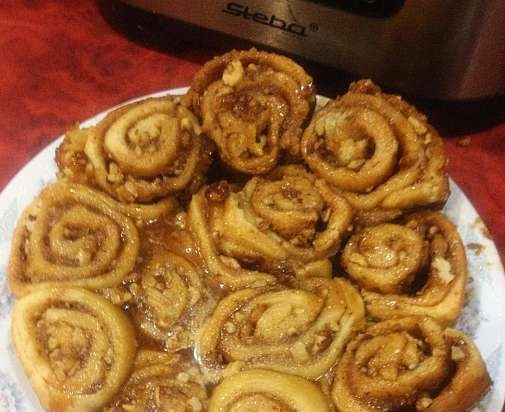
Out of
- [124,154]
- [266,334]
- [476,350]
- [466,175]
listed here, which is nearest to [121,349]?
[266,334]

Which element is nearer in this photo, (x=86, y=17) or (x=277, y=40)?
(x=277, y=40)

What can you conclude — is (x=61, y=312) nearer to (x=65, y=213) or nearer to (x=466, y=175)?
(x=65, y=213)

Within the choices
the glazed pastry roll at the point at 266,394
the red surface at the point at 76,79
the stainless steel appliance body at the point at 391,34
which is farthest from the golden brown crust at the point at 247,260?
the red surface at the point at 76,79

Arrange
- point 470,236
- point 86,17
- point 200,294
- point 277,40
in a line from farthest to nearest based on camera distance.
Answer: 1. point 86,17
2. point 277,40
3. point 470,236
4. point 200,294

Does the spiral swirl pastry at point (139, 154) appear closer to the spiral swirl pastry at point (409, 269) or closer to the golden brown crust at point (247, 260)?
the golden brown crust at point (247, 260)

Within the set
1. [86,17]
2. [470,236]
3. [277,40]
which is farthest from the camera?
[86,17]

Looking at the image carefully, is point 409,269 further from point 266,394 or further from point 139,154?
point 139,154

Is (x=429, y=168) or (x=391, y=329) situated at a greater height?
(x=429, y=168)

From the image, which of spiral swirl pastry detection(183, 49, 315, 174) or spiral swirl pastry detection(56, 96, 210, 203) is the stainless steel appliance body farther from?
spiral swirl pastry detection(56, 96, 210, 203)
